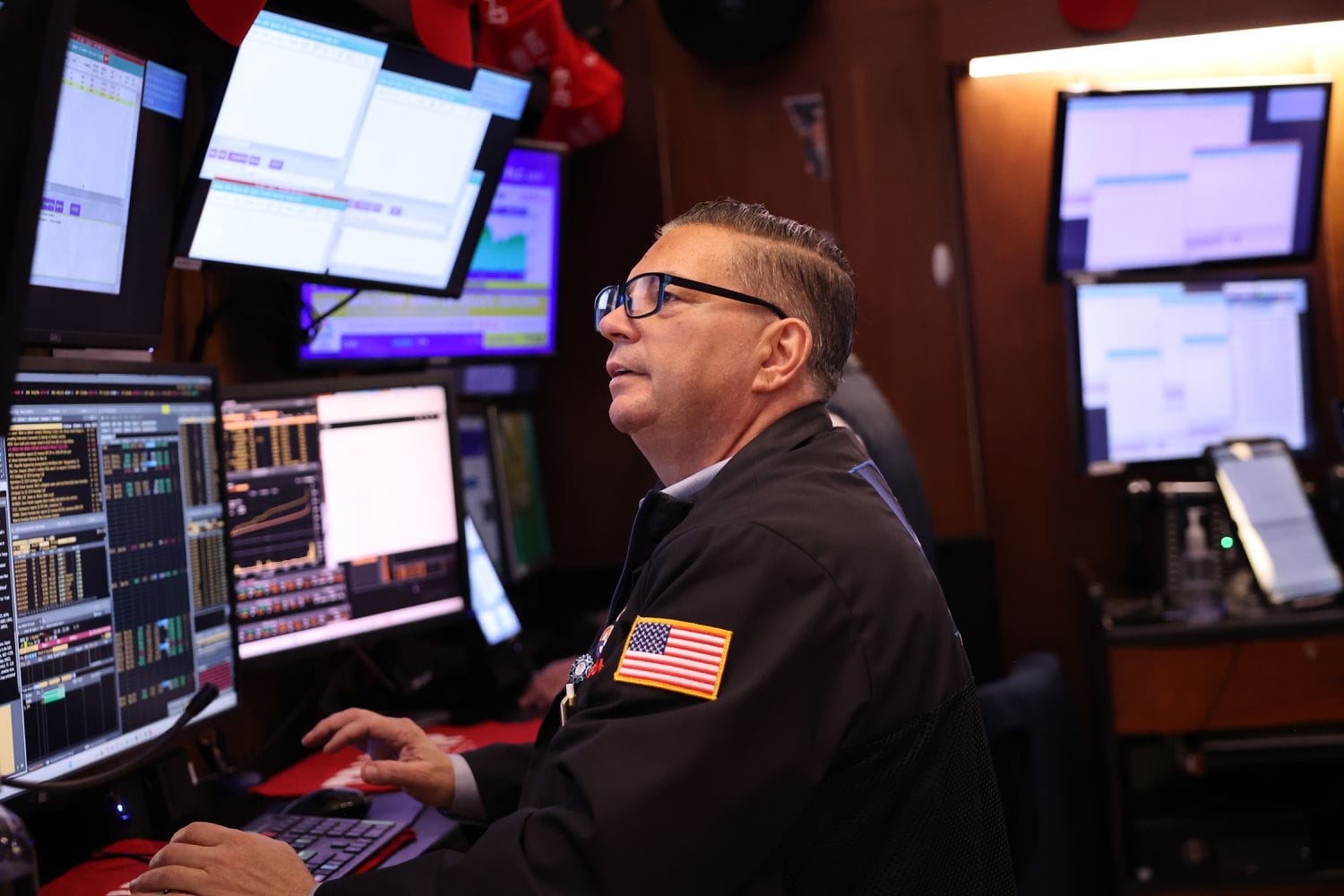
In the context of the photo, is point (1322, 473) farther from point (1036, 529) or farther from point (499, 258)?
point (499, 258)

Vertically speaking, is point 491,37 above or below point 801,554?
above

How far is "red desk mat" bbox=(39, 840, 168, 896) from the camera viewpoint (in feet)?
4.42

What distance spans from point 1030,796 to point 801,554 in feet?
3.24

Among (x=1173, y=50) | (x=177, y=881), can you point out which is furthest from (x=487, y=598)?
(x=1173, y=50)

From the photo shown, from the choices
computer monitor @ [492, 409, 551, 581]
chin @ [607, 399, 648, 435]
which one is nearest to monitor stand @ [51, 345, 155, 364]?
chin @ [607, 399, 648, 435]

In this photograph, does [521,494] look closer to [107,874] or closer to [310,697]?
[310,697]

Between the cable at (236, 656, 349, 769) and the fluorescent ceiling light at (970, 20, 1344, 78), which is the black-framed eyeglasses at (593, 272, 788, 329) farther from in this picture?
the fluorescent ceiling light at (970, 20, 1344, 78)

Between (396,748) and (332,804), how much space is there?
0.11 meters

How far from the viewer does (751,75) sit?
336cm

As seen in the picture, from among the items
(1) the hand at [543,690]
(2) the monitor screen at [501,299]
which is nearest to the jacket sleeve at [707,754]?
(1) the hand at [543,690]

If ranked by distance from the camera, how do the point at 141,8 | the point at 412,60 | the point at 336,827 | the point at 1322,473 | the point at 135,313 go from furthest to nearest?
1. the point at 1322,473
2. the point at 412,60
3. the point at 141,8
4. the point at 135,313
5. the point at 336,827

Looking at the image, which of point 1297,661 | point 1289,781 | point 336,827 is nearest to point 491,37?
point 336,827

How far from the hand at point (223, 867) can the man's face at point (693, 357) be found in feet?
1.98

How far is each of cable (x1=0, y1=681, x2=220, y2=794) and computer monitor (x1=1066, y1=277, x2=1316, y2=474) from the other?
2275 mm
